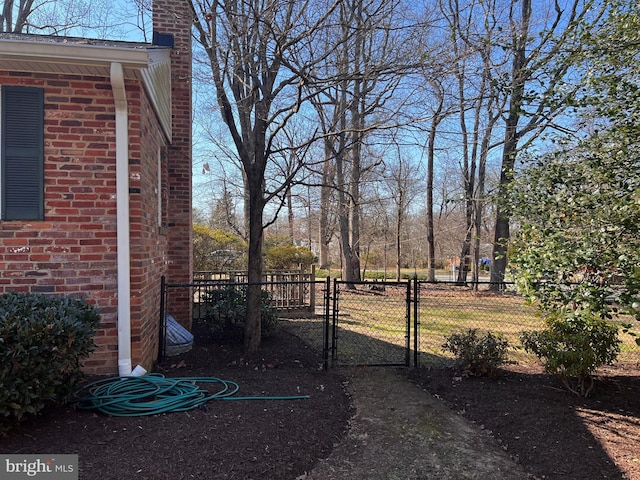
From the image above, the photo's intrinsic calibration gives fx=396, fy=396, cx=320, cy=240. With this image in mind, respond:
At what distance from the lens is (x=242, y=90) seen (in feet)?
19.0

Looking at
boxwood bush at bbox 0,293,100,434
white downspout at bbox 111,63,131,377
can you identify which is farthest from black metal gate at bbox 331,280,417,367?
boxwood bush at bbox 0,293,100,434

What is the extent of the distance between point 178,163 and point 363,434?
17.3ft

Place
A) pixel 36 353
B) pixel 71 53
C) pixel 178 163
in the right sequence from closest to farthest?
1. pixel 36 353
2. pixel 71 53
3. pixel 178 163

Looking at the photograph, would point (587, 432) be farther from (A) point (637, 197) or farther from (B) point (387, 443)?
(A) point (637, 197)

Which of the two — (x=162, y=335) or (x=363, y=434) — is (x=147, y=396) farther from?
(x=363, y=434)

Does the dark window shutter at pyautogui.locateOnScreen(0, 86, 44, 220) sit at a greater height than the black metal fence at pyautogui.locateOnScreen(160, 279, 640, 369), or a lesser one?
greater

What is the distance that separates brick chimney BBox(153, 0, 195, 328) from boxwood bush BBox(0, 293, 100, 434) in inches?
130

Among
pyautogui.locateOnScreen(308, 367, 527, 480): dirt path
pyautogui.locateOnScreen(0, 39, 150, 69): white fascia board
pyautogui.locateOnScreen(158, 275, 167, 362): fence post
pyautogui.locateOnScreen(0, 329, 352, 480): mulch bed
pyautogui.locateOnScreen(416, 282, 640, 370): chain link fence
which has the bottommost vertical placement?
pyautogui.locateOnScreen(416, 282, 640, 370): chain link fence

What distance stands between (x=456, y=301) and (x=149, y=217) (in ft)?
35.7

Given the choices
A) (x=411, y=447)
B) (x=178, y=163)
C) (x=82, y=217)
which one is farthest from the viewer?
(x=178, y=163)

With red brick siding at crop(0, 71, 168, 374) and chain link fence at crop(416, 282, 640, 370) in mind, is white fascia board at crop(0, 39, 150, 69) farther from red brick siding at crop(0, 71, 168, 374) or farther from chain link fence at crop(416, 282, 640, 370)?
chain link fence at crop(416, 282, 640, 370)

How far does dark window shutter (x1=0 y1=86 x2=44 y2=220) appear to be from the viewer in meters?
3.68

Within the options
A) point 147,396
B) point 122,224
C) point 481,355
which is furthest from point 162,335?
point 481,355

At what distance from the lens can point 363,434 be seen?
340cm
